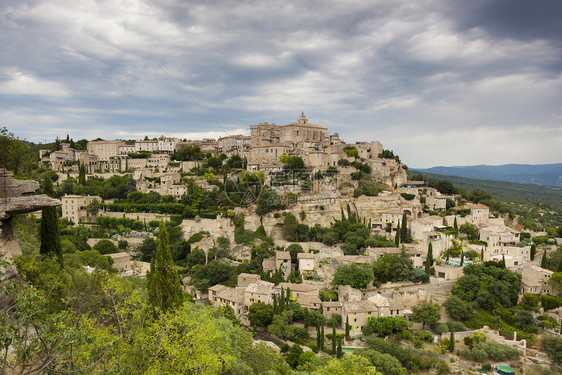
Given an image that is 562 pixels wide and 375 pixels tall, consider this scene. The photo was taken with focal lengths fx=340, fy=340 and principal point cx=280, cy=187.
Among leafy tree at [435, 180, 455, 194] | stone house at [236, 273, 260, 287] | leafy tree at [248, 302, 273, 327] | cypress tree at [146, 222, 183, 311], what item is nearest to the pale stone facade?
stone house at [236, 273, 260, 287]

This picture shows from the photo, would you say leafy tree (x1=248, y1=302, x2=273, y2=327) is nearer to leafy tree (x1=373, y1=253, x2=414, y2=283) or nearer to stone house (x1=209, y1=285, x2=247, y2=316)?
stone house (x1=209, y1=285, x2=247, y2=316)

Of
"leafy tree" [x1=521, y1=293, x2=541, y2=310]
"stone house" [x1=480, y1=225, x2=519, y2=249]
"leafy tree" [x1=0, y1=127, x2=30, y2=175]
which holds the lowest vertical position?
"leafy tree" [x1=521, y1=293, x2=541, y2=310]

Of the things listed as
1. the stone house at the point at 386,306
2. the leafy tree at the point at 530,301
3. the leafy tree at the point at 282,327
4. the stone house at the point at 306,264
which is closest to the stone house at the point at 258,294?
the leafy tree at the point at 282,327

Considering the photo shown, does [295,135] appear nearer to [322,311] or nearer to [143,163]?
[143,163]

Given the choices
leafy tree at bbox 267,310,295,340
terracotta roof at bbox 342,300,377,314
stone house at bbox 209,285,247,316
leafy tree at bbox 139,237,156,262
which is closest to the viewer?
leafy tree at bbox 267,310,295,340

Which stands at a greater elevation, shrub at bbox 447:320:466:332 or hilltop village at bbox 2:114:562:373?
hilltop village at bbox 2:114:562:373

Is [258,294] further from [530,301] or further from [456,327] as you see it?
[530,301]

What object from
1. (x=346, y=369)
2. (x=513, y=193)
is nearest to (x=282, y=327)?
(x=346, y=369)

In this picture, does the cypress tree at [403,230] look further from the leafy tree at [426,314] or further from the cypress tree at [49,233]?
the cypress tree at [49,233]
